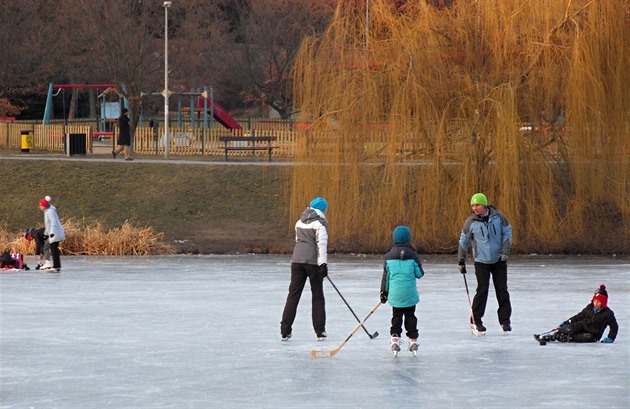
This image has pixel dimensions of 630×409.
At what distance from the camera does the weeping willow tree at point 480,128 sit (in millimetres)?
26391

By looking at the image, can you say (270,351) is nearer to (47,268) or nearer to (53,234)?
(53,234)

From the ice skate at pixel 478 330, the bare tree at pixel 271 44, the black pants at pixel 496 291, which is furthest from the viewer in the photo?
the bare tree at pixel 271 44

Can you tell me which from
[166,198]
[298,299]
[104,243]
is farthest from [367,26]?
[298,299]

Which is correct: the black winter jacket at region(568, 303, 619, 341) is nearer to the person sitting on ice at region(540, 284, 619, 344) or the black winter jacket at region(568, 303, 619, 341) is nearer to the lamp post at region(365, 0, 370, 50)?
the person sitting on ice at region(540, 284, 619, 344)

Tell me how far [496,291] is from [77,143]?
3133 cm

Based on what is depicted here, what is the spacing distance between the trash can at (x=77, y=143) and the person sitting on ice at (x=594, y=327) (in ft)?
105

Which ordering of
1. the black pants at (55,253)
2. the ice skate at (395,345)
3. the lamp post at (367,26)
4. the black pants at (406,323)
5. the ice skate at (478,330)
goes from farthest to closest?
the lamp post at (367,26) → the black pants at (55,253) → the ice skate at (478,330) → the black pants at (406,323) → the ice skate at (395,345)

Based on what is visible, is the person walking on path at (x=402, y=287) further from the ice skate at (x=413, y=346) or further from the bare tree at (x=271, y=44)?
the bare tree at (x=271, y=44)

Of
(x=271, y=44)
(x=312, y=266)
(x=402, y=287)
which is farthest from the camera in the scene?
(x=271, y=44)

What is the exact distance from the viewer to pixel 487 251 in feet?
47.1

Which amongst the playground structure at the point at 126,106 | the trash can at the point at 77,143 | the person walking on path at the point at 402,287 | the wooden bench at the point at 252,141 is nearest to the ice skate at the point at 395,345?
the person walking on path at the point at 402,287

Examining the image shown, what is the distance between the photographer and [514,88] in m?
26.4

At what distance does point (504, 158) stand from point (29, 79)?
39.4m

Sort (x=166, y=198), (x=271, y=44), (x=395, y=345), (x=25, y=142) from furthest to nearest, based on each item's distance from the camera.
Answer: (x=271, y=44) → (x=25, y=142) → (x=166, y=198) → (x=395, y=345)
